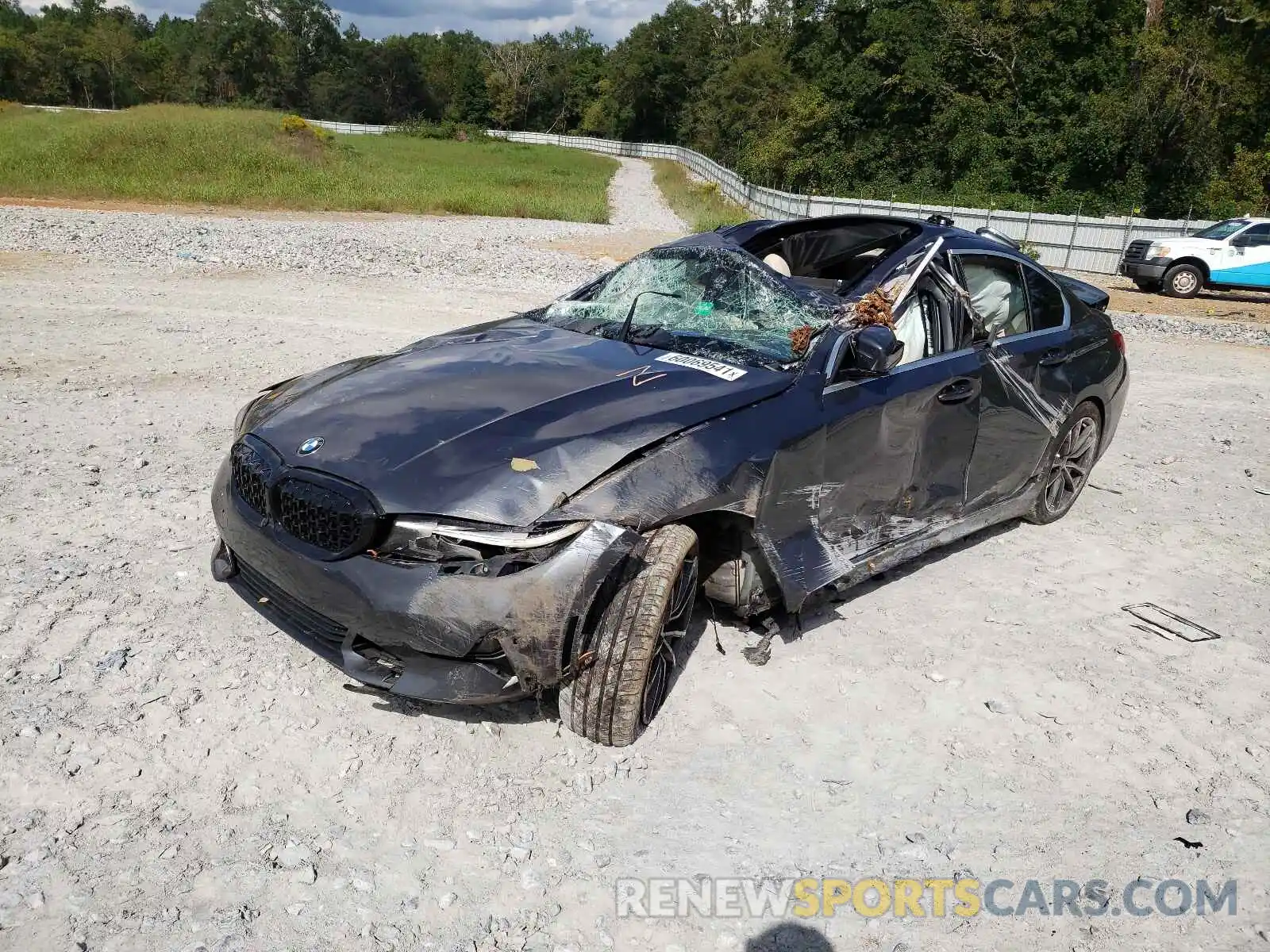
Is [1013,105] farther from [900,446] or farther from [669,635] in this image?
[669,635]

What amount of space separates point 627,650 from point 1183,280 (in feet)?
64.9

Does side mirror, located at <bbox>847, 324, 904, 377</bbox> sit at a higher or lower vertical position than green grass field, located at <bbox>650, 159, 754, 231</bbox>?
higher

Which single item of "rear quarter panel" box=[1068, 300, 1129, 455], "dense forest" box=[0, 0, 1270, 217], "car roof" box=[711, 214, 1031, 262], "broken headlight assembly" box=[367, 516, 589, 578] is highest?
"dense forest" box=[0, 0, 1270, 217]

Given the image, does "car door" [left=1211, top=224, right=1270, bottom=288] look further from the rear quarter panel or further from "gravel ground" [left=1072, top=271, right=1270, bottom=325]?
the rear quarter panel

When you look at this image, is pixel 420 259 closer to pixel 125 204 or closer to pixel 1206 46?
pixel 125 204

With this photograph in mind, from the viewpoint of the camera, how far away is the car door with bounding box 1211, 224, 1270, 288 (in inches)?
703

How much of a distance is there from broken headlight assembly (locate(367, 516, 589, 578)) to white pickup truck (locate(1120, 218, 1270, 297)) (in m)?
19.7

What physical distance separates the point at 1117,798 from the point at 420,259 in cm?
1408

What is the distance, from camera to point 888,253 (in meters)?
4.29

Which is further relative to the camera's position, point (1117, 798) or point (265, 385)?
point (265, 385)

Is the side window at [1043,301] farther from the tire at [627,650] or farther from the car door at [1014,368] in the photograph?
the tire at [627,650]

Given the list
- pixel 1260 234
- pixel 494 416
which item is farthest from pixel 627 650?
pixel 1260 234

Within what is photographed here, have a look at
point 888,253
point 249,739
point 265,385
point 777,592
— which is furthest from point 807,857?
point 265,385

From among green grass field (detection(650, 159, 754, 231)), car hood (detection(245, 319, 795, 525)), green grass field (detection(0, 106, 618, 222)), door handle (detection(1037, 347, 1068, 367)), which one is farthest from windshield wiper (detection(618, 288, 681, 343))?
green grass field (detection(0, 106, 618, 222))
